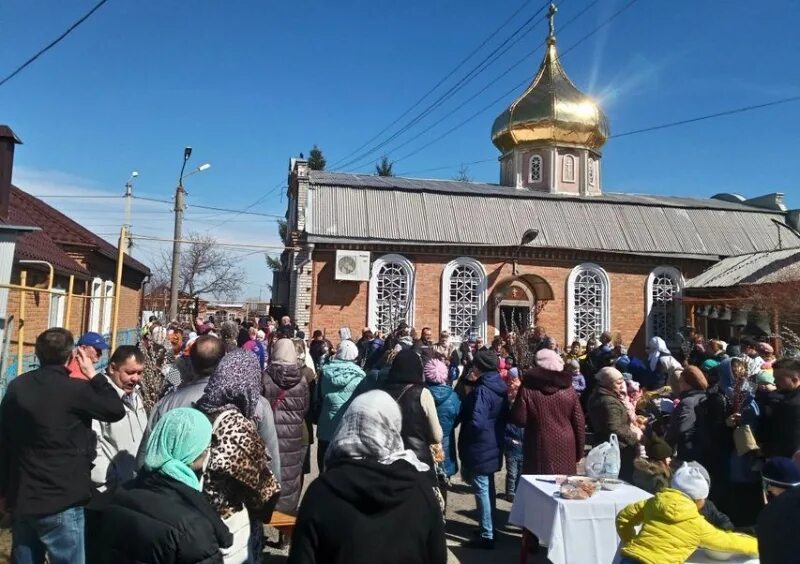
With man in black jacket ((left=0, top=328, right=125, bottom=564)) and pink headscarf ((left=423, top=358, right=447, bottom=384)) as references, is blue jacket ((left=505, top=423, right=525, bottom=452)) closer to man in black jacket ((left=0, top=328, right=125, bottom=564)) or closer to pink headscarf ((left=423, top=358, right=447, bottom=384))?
pink headscarf ((left=423, top=358, right=447, bottom=384))

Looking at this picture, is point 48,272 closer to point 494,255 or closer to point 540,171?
point 494,255

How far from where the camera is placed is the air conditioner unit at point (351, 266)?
58.2 feet

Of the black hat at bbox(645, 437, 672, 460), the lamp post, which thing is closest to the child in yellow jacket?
the black hat at bbox(645, 437, 672, 460)

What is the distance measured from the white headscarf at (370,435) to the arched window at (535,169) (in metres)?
23.1

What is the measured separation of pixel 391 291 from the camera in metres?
18.4

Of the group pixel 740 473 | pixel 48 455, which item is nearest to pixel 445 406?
pixel 740 473

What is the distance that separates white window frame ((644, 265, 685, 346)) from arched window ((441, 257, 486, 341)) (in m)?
5.63

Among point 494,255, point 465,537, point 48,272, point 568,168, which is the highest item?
point 568,168

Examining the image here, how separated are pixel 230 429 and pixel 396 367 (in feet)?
5.66

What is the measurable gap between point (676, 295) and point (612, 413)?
54.2 ft

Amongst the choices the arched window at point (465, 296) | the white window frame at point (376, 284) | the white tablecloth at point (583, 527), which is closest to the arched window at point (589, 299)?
the arched window at point (465, 296)

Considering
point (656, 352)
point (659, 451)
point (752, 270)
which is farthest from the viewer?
point (752, 270)

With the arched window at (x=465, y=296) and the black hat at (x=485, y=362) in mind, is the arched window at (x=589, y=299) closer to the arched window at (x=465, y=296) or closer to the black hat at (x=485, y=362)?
the arched window at (x=465, y=296)

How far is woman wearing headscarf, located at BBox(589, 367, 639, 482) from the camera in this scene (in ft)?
17.7
